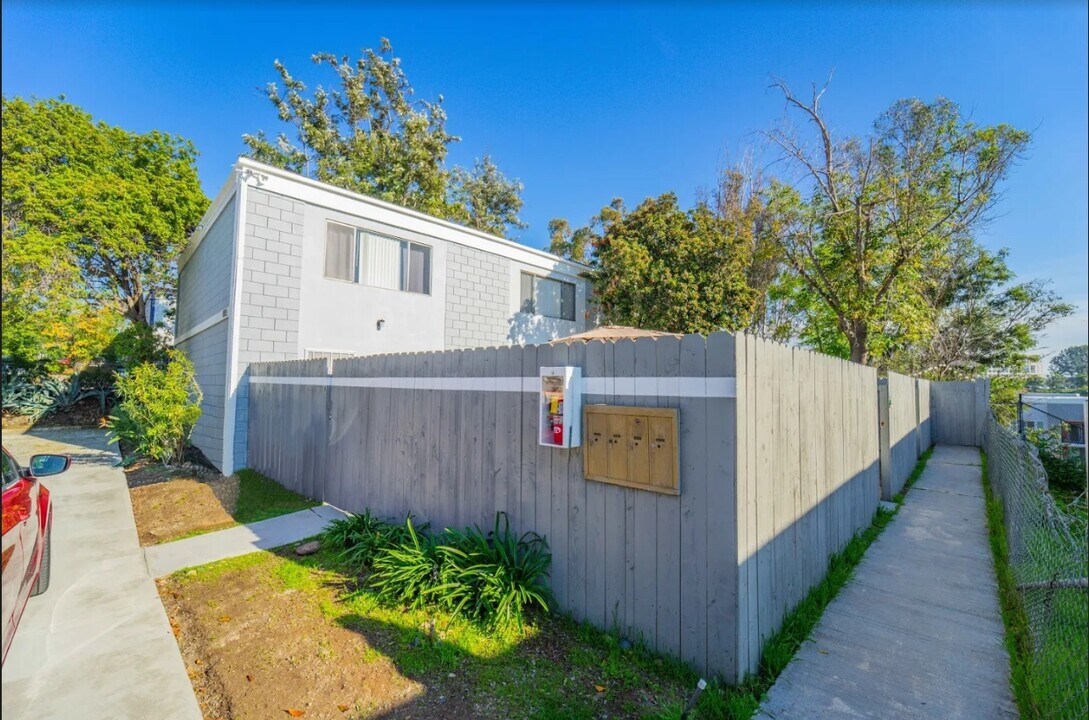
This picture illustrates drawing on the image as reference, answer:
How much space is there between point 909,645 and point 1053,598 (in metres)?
0.90

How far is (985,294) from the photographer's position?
20.0m

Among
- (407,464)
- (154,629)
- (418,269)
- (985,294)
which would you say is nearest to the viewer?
(154,629)

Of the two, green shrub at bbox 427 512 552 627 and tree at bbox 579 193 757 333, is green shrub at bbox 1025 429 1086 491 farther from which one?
green shrub at bbox 427 512 552 627

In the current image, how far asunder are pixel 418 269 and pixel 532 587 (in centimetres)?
827

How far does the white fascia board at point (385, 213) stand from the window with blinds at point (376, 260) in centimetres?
38

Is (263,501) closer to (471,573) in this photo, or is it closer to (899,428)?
(471,573)

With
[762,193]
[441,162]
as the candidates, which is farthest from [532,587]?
[441,162]

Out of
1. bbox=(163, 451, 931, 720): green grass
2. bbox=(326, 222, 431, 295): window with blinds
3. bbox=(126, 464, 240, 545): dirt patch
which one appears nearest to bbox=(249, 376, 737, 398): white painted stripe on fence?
bbox=(163, 451, 931, 720): green grass

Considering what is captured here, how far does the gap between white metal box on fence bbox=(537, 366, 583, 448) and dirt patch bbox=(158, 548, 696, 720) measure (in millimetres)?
1358

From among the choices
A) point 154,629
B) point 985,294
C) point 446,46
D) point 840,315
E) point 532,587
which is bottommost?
point 154,629

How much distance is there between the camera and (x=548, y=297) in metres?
13.2

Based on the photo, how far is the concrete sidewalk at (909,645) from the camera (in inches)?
103

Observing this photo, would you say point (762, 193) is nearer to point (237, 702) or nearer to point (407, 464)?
point (407, 464)

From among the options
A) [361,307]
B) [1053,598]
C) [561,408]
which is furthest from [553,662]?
[361,307]
